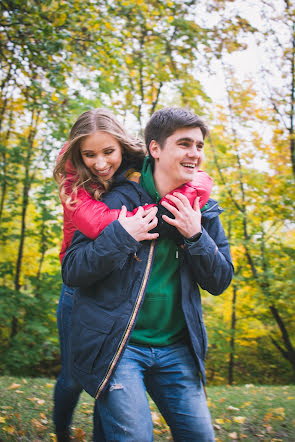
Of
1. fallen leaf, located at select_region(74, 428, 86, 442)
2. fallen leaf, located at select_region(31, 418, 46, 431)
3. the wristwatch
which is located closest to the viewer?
the wristwatch

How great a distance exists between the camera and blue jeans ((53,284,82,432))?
9.53ft

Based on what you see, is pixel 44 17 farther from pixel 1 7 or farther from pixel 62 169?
pixel 62 169

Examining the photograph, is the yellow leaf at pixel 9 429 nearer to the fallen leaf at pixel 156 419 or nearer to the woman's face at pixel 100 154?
the fallen leaf at pixel 156 419

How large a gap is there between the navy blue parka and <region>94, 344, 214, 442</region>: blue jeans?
0.08 m

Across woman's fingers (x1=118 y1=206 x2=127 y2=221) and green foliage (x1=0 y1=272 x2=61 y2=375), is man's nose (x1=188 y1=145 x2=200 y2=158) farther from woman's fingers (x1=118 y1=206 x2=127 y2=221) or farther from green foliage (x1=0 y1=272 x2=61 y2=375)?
green foliage (x1=0 y1=272 x2=61 y2=375)

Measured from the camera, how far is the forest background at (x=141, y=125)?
5691mm

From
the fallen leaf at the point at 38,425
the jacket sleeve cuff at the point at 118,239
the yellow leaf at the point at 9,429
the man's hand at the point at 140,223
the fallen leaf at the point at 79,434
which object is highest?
the man's hand at the point at 140,223

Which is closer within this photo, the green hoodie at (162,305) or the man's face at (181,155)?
the green hoodie at (162,305)

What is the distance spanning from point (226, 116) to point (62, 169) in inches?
329

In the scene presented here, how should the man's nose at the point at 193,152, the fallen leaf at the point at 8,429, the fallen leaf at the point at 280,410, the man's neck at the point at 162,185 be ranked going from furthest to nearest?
the fallen leaf at the point at 280,410 < the fallen leaf at the point at 8,429 < the man's neck at the point at 162,185 < the man's nose at the point at 193,152

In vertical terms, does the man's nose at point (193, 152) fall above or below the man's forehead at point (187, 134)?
below

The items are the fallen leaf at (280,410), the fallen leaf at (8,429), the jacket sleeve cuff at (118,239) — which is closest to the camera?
the jacket sleeve cuff at (118,239)

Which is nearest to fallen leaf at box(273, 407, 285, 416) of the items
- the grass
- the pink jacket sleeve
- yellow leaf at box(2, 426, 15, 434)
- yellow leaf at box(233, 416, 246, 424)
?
the grass

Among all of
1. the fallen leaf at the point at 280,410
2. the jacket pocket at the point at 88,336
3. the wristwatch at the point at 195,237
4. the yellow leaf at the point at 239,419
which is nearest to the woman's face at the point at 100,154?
the wristwatch at the point at 195,237
